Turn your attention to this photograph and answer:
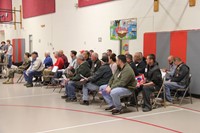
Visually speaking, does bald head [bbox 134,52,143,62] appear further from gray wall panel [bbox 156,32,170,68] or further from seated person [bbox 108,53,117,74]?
gray wall panel [bbox 156,32,170,68]

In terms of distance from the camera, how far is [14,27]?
18.5 m

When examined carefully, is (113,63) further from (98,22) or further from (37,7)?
(37,7)

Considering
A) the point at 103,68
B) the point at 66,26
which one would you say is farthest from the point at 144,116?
the point at 66,26

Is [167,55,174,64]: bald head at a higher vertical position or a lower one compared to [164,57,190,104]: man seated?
higher

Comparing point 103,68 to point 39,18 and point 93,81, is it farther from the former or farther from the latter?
point 39,18

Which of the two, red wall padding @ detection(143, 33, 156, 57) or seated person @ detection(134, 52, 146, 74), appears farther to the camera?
red wall padding @ detection(143, 33, 156, 57)

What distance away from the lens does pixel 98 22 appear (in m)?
11.1

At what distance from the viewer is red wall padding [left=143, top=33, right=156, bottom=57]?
8508 millimetres

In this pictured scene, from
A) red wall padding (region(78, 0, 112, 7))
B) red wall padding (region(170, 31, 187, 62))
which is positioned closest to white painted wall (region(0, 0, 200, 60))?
red wall padding (region(78, 0, 112, 7))

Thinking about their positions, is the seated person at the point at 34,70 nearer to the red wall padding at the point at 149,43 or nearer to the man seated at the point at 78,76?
the man seated at the point at 78,76

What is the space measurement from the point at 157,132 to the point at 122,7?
6.41m

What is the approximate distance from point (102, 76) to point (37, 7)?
420 inches

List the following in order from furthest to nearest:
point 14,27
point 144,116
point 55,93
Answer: point 14,27, point 55,93, point 144,116

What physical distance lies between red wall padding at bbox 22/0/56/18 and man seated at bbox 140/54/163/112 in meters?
9.21
